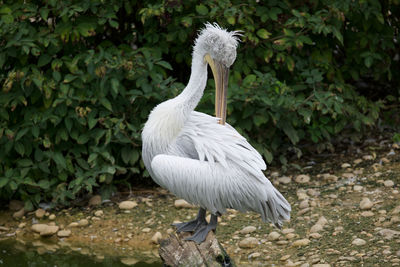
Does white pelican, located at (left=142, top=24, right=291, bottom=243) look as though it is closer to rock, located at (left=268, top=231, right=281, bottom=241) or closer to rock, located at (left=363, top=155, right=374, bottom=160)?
Answer: rock, located at (left=268, top=231, right=281, bottom=241)

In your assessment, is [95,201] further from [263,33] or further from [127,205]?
[263,33]

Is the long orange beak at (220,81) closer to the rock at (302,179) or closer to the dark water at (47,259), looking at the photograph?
the dark water at (47,259)

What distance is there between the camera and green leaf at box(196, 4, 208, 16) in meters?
6.67

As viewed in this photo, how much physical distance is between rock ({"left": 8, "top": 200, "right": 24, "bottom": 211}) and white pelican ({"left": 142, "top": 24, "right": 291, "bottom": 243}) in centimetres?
233

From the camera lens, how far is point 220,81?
5199mm

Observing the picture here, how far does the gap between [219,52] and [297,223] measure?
6.55 ft

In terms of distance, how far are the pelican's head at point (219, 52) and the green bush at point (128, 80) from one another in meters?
1.50

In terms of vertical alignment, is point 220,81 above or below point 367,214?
above

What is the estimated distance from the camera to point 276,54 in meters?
7.22

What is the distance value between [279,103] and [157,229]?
1.72m

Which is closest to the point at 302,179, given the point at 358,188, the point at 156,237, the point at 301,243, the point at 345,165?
the point at 345,165

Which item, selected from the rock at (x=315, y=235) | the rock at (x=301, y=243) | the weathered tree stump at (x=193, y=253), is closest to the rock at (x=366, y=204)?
the rock at (x=315, y=235)

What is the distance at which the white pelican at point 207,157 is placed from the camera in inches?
193

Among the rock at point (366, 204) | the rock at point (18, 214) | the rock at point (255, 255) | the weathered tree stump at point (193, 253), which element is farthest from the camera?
the rock at point (18, 214)
